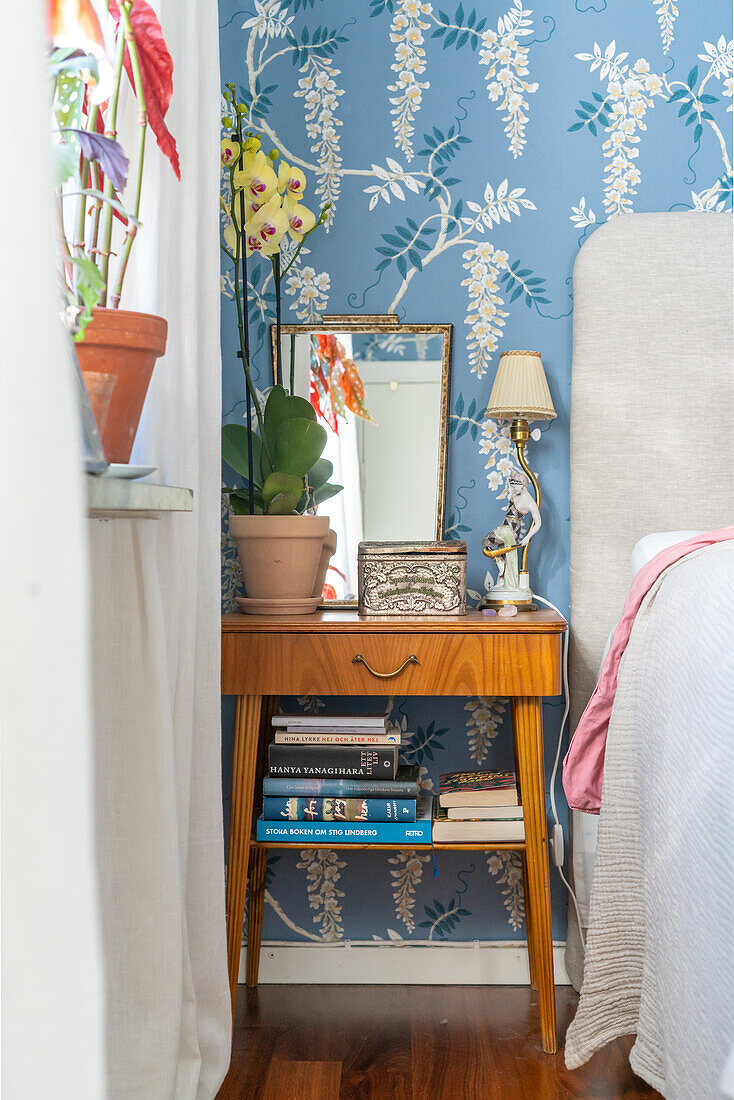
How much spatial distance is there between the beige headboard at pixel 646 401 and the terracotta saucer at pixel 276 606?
0.60 meters

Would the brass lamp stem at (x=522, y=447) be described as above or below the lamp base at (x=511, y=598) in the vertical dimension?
above

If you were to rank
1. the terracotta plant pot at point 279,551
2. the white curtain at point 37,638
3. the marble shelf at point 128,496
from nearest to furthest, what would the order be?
1. the white curtain at point 37,638
2. the marble shelf at point 128,496
3. the terracotta plant pot at point 279,551

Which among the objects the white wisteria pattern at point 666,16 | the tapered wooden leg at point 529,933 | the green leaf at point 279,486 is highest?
the white wisteria pattern at point 666,16

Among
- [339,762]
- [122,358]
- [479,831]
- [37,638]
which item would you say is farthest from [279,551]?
[37,638]

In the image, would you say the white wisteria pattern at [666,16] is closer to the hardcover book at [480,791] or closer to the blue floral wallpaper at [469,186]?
the blue floral wallpaper at [469,186]

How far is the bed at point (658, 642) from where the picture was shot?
103 cm

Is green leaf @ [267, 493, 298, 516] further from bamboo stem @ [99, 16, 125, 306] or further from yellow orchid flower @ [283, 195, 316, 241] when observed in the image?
bamboo stem @ [99, 16, 125, 306]

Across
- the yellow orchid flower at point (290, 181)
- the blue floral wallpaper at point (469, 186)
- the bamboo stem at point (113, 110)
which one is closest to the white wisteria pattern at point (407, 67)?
the blue floral wallpaper at point (469, 186)

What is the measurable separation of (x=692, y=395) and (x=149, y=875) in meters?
1.51

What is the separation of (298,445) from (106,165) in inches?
39.3

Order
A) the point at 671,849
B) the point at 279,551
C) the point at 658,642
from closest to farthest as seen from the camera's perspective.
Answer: the point at 671,849 → the point at 658,642 → the point at 279,551

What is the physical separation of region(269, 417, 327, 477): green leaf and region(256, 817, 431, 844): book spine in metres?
0.70

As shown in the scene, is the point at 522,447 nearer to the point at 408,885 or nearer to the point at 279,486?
the point at 279,486

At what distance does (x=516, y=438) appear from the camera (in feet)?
6.59
